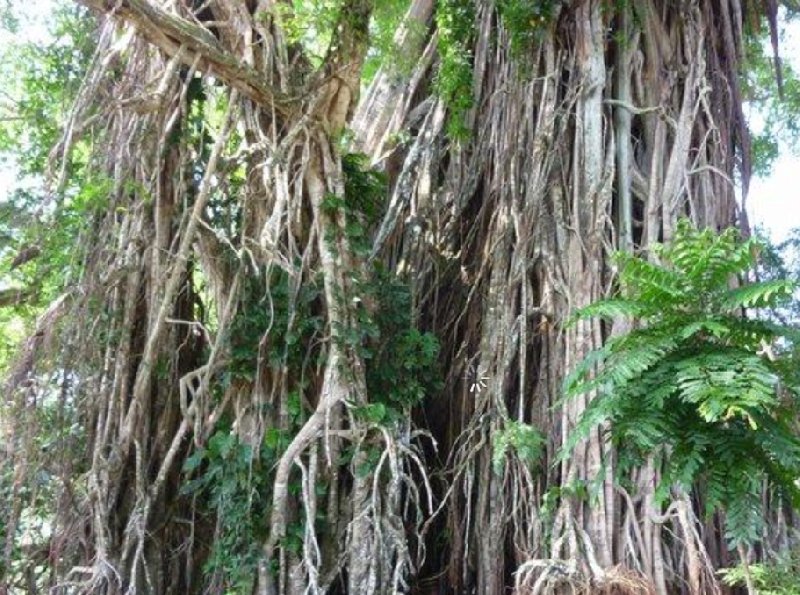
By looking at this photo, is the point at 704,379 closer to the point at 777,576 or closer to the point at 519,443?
the point at 777,576

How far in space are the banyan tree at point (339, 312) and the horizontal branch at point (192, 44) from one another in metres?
0.01

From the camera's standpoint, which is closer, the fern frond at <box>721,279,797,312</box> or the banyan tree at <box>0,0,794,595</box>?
the fern frond at <box>721,279,797,312</box>

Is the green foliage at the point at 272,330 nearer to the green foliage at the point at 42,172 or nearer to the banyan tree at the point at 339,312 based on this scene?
the banyan tree at the point at 339,312

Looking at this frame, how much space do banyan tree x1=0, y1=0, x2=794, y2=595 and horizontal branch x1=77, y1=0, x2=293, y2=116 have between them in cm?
1

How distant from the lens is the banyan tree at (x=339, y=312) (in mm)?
3057

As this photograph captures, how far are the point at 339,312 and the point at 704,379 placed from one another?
1865 mm

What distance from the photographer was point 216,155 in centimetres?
319

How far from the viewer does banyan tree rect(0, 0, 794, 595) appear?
306 cm


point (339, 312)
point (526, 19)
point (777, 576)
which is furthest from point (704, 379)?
point (526, 19)

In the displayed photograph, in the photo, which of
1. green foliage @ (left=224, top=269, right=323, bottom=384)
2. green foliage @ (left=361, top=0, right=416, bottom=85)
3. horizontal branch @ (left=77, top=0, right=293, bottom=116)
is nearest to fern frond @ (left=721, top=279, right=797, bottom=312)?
green foliage @ (left=224, top=269, right=323, bottom=384)

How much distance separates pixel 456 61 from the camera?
400 cm

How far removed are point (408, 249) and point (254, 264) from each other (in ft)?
3.27

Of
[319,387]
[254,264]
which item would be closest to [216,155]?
[254,264]

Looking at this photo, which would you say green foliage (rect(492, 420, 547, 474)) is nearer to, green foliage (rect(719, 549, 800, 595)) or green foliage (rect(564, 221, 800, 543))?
green foliage (rect(719, 549, 800, 595))
